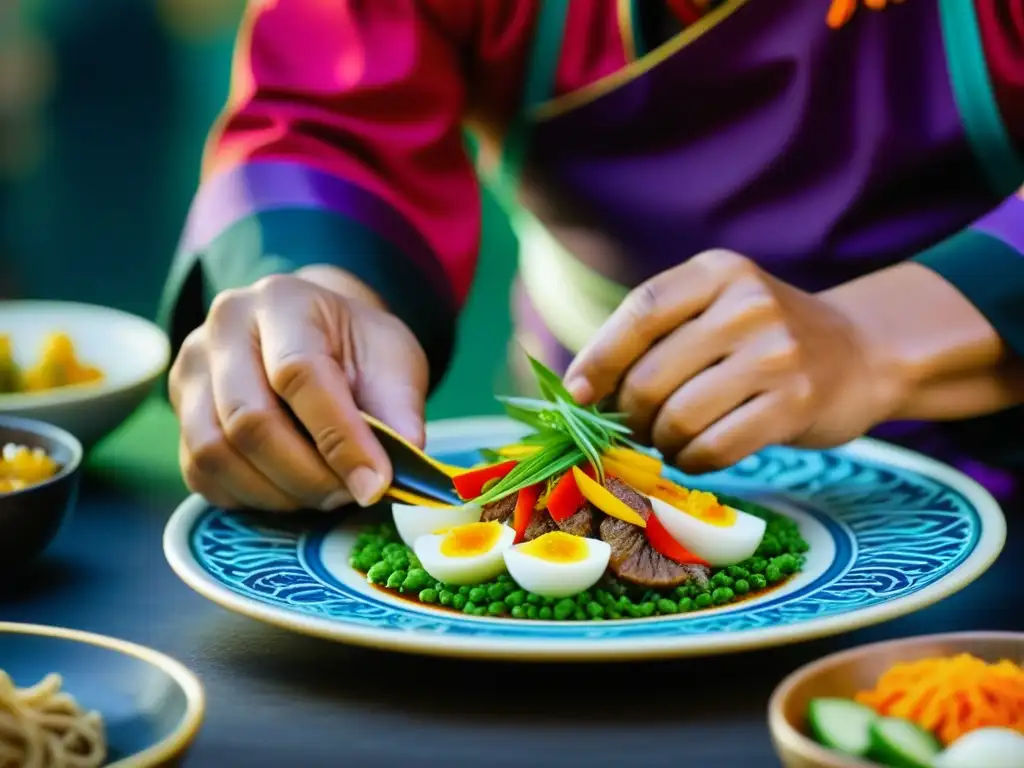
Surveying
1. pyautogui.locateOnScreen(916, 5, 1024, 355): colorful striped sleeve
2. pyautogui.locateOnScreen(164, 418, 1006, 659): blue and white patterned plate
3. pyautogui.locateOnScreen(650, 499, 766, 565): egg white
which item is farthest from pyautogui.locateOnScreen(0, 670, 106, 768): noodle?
pyautogui.locateOnScreen(916, 5, 1024, 355): colorful striped sleeve

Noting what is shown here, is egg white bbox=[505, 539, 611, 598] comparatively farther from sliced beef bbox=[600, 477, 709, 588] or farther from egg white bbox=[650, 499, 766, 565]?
egg white bbox=[650, 499, 766, 565]

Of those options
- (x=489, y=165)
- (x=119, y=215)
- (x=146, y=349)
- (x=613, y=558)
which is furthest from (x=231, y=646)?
(x=119, y=215)

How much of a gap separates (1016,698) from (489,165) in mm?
1453

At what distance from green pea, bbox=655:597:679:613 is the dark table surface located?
70 mm

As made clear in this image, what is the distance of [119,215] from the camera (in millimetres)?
4855

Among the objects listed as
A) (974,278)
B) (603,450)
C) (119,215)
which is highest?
(974,278)

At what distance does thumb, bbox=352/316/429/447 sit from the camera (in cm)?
154

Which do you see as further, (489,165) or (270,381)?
(489,165)

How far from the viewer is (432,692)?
1113 millimetres

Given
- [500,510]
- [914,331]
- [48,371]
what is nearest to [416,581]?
[500,510]

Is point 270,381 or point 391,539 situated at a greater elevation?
point 270,381

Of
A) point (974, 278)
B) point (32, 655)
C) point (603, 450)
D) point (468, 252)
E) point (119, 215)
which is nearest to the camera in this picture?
point (32, 655)

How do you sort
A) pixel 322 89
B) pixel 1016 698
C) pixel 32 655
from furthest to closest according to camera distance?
pixel 322 89, pixel 32 655, pixel 1016 698

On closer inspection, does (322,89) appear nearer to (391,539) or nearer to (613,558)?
(391,539)
